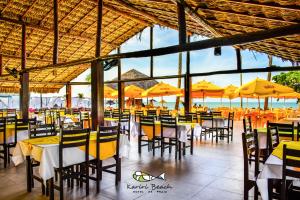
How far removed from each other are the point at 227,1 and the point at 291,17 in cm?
124

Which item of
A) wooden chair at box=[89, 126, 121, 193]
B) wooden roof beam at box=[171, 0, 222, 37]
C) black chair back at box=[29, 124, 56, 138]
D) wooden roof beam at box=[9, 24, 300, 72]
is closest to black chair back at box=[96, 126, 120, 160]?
wooden chair at box=[89, 126, 121, 193]

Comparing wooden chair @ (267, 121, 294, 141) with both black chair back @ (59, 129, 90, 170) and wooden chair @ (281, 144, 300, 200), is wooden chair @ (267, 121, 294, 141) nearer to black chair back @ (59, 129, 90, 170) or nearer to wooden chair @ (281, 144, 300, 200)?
wooden chair @ (281, 144, 300, 200)

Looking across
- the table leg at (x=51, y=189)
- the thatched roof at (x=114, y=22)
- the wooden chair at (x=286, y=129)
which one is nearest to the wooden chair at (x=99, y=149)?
the table leg at (x=51, y=189)

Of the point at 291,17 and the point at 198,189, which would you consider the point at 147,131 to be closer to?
the point at 198,189

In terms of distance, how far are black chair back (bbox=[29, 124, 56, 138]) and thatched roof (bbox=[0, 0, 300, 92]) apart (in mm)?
4041

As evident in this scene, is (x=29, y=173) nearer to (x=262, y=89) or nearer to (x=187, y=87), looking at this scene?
(x=262, y=89)

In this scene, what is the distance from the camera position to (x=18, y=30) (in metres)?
10.5

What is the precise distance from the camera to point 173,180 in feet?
13.8

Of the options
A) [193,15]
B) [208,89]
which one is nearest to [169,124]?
[193,15]

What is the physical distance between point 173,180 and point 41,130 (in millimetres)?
2479

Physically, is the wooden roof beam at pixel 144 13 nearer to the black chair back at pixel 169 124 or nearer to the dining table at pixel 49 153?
the black chair back at pixel 169 124

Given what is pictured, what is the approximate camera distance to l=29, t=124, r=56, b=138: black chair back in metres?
4.21

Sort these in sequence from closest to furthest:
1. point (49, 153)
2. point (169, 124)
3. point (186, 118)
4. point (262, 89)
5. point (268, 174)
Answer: point (268, 174), point (49, 153), point (169, 124), point (186, 118), point (262, 89)

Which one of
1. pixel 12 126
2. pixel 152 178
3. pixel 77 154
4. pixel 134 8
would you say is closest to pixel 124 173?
pixel 152 178
